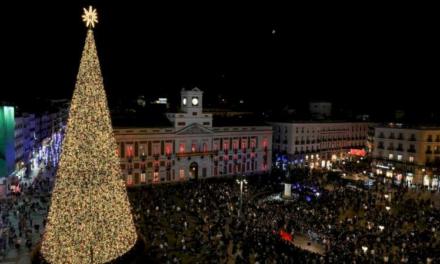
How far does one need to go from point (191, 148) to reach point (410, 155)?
30482 millimetres

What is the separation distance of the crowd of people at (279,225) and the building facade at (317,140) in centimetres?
2110

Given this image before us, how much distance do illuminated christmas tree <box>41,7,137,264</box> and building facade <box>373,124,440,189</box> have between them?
4733 centimetres

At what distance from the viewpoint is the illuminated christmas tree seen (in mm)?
18047

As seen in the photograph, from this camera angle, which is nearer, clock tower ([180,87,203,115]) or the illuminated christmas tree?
the illuminated christmas tree

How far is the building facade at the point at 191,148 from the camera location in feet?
164

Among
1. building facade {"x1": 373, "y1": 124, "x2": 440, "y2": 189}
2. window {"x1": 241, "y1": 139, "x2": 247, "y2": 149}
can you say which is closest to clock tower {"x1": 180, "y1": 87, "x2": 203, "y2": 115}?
window {"x1": 241, "y1": 139, "x2": 247, "y2": 149}

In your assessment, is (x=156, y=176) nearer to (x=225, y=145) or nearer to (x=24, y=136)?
(x=225, y=145)

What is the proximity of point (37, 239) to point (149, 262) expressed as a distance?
406 inches

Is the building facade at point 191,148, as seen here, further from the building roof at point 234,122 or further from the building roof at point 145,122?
the building roof at point 234,122

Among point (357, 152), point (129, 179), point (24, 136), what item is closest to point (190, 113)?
point (129, 179)

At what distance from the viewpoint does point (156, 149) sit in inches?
2042

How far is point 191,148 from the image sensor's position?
54.8 meters

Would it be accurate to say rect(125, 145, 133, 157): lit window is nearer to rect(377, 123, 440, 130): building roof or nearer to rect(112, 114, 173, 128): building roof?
rect(112, 114, 173, 128): building roof

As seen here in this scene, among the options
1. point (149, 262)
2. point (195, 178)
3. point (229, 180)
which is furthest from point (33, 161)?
point (149, 262)
